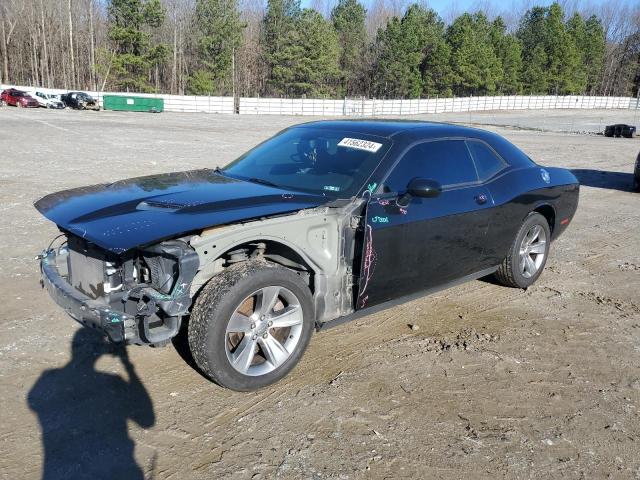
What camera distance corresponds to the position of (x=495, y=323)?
457 cm

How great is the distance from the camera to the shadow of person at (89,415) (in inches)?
106

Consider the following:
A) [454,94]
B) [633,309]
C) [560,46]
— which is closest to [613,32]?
[560,46]

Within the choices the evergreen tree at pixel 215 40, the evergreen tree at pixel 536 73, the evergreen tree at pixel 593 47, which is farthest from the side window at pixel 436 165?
the evergreen tree at pixel 593 47

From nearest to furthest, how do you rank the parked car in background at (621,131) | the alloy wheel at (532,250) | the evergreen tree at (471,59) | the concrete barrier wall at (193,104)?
1. the alloy wheel at (532,250)
2. the parked car in background at (621,131)
3. the concrete barrier wall at (193,104)
4. the evergreen tree at (471,59)

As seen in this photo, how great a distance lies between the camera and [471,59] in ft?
255

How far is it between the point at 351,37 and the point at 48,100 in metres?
51.9

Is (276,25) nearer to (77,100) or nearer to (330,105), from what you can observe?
(330,105)

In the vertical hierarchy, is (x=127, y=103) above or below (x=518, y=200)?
above

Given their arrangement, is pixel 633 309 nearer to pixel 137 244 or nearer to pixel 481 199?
pixel 481 199

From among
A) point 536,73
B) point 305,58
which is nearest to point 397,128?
point 305,58

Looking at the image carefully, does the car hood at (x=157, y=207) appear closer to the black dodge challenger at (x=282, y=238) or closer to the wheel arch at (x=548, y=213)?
→ the black dodge challenger at (x=282, y=238)

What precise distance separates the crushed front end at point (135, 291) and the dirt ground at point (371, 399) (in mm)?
499

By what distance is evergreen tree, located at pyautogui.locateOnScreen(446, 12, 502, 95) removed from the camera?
7656cm

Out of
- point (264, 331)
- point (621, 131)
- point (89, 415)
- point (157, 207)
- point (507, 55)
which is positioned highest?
point (507, 55)
